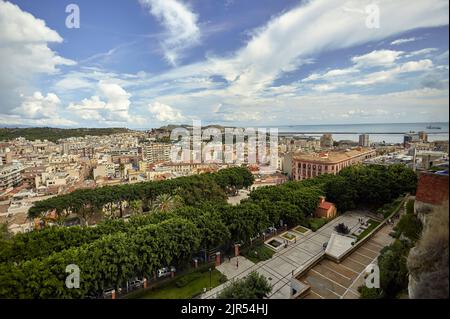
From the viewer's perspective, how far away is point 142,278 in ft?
51.1

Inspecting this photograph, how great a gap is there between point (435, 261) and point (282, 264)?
462 inches

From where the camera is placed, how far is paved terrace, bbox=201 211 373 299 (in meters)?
14.7

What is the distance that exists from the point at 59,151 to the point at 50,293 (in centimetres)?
9652

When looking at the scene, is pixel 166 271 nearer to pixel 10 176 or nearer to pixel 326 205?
pixel 326 205

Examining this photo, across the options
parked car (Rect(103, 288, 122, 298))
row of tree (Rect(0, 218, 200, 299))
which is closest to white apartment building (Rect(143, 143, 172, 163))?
row of tree (Rect(0, 218, 200, 299))

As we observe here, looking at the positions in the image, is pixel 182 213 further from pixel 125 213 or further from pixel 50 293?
pixel 125 213

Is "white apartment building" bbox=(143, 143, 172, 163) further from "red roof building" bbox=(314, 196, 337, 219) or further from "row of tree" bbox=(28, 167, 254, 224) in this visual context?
"red roof building" bbox=(314, 196, 337, 219)

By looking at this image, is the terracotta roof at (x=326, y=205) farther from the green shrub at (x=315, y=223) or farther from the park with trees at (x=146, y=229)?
the green shrub at (x=315, y=223)

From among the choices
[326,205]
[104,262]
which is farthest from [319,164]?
[104,262]

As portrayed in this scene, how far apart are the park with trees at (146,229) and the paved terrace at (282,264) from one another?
179cm

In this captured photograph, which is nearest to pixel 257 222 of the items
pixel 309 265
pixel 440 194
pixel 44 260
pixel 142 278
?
pixel 309 265

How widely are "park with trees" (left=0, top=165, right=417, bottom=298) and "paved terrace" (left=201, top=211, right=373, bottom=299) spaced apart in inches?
70.5

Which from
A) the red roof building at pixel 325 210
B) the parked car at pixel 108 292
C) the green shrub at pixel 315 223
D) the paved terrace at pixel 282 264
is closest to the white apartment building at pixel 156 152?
the red roof building at pixel 325 210

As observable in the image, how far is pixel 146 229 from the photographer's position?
Result: 15539mm
